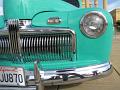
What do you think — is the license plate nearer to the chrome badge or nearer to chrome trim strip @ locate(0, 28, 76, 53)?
chrome trim strip @ locate(0, 28, 76, 53)

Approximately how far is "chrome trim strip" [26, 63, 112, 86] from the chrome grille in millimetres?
239

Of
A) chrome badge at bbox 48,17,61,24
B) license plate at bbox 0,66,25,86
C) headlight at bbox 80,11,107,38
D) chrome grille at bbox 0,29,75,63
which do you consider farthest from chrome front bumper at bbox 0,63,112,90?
chrome badge at bbox 48,17,61,24

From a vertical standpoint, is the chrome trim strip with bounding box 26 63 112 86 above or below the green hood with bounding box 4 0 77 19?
below

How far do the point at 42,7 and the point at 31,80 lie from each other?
1.18m

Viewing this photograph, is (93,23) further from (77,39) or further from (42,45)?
(42,45)

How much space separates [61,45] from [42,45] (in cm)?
22

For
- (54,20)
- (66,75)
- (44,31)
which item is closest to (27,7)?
(54,20)

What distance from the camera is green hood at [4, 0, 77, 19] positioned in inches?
145

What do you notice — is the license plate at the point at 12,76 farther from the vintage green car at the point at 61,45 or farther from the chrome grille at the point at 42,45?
the chrome grille at the point at 42,45

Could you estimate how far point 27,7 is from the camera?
3.80 metres

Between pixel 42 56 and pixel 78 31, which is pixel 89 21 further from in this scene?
pixel 42 56

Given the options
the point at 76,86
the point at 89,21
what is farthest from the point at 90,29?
the point at 76,86

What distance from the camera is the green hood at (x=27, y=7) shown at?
368 cm

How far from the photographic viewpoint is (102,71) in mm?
3447
